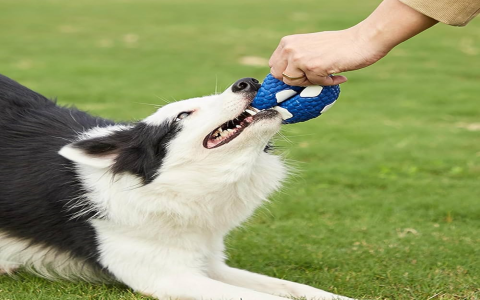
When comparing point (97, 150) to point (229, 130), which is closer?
point (229, 130)

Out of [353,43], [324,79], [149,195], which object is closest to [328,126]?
[149,195]

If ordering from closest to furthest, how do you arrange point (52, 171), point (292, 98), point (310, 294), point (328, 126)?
1. point (292, 98)
2. point (310, 294)
3. point (52, 171)
4. point (328, 126)

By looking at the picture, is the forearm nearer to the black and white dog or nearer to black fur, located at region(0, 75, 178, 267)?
the black and white dog

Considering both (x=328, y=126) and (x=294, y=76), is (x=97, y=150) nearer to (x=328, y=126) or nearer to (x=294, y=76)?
(x=294, y=76)

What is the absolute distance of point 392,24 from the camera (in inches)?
129

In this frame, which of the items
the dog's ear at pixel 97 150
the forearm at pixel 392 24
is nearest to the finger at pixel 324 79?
the forearm at pixel 392 24

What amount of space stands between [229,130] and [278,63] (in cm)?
49

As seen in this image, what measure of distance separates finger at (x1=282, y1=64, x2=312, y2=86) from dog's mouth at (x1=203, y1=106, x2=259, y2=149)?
288mm

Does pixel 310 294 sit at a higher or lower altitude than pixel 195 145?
lower

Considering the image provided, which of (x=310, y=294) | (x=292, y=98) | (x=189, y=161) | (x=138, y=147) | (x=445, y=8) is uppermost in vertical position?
(x=445, y=8)

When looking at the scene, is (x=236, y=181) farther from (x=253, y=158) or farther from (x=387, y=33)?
(x=387, y=33)

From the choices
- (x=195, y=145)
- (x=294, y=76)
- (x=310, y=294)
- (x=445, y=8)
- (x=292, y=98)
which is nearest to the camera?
(x=445, y=8)

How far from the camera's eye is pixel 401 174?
7.13 meters

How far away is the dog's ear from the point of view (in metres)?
3.92
